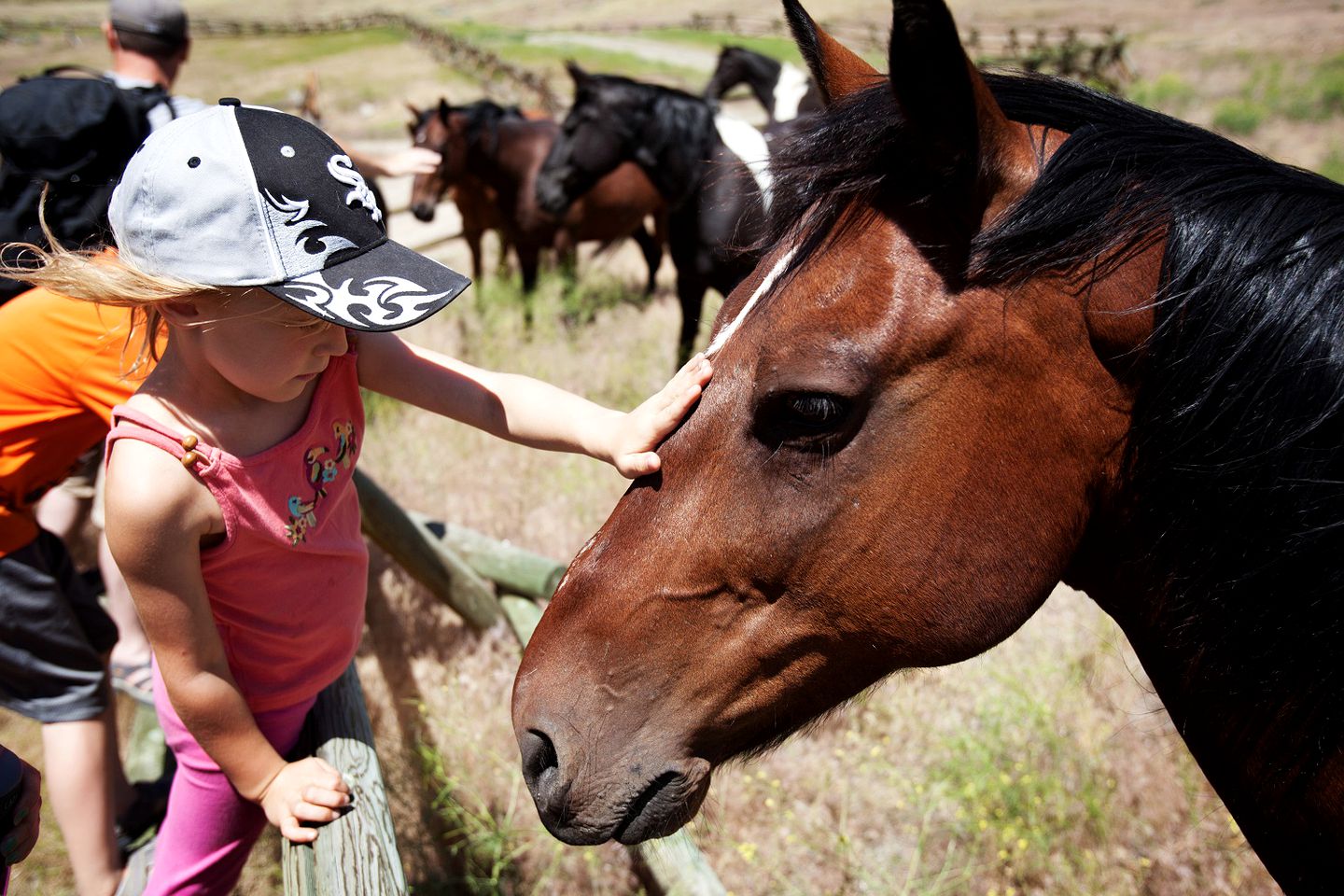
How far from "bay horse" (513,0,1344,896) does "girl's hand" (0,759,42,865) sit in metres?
0.79

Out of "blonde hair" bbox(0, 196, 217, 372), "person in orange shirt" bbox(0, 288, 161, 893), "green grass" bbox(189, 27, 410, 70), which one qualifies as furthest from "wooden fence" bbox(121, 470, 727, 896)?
"green grass" bbox(189, 27, 410, 70)

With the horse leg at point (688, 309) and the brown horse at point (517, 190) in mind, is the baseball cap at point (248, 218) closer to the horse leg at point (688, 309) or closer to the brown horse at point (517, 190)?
the horse leg at point (688, 309)

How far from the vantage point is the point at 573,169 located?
741 centimetres

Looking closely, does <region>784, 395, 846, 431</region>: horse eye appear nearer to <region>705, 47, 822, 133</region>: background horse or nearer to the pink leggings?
the pink leggings

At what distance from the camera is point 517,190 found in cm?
861

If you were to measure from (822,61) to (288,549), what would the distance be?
1.37m

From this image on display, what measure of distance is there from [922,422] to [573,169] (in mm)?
6703

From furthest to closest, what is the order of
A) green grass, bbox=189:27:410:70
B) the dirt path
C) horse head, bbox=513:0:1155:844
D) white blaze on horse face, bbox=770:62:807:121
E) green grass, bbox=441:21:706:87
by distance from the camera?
green grass, bbox=189:27:410:70, the dirt path, green grass, bbox=441:21:706:87, white blaze on horse face, bbox=770:62:807:121, horse head, bbox=513:0:1155:844

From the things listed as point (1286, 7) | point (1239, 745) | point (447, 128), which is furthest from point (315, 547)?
point (1286, 7)

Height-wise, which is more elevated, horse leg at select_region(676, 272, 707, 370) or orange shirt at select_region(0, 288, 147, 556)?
orange shirt at select_region(0, 288, 147, 556)

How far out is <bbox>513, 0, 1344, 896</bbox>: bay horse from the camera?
1.16 meters

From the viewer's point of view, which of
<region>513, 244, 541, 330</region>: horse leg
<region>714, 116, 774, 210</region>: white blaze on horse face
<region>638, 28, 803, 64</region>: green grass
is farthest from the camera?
<region>638, 28, 803, 64</region>: green grass

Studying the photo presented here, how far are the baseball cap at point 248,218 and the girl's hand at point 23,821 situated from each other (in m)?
0.84

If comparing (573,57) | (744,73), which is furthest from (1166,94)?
(573,57)
